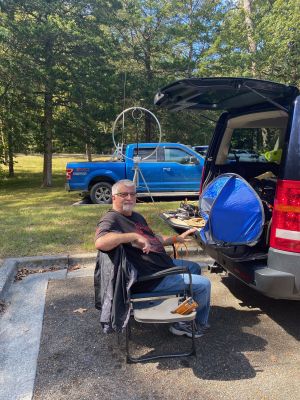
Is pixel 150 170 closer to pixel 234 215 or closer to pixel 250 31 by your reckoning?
pixel 234 215

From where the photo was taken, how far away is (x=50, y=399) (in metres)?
2.49

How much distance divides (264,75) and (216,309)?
14.9 metres

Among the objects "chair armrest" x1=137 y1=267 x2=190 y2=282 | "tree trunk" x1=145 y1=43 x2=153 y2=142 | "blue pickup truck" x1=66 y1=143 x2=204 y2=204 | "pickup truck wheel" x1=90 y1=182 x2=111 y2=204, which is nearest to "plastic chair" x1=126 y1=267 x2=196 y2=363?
"chair armrest" x1=137 y1=267 x2=190 y2=282

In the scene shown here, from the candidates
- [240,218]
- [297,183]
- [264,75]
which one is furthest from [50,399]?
[264,75]

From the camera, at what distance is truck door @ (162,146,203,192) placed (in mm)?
10953

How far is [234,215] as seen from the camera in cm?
318

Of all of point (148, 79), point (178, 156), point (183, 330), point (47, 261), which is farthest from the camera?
point (148, 79)

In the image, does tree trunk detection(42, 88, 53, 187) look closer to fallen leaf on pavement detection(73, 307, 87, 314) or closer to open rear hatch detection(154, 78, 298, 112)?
open rear hatch detection(154, 78, 298, 112)

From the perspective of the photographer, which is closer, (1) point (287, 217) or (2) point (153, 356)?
(1) point (287, 217)

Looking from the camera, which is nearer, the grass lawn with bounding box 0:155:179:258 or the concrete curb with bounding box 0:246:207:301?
the concrete curb with bounding box 0:246:207:301

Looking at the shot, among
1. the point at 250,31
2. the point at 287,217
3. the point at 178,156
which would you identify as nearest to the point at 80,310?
the point at 287,217

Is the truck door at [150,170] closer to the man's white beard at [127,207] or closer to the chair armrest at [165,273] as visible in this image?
the man's white beard at [127,207]

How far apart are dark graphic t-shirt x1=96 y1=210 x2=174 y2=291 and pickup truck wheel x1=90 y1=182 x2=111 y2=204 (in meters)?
7.57

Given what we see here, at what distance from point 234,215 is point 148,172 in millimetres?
7792
